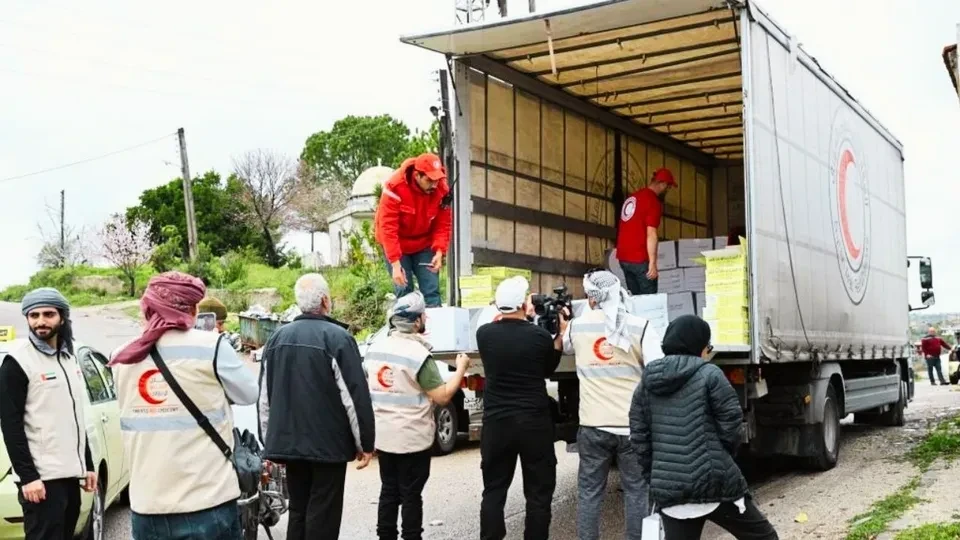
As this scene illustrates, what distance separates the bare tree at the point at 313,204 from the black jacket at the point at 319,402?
4396 cm

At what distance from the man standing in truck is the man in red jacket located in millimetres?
21434

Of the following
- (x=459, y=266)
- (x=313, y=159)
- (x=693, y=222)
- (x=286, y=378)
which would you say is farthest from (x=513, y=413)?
(x=313, y=159)

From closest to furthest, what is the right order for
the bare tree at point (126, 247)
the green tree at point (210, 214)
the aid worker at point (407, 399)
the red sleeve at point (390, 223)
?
1. the aid worker at point (407, 399)
2. the red sleeve at point (390, 223)
3. the bare tree at point (126, 247)
4. the green tree at point (210, 214)

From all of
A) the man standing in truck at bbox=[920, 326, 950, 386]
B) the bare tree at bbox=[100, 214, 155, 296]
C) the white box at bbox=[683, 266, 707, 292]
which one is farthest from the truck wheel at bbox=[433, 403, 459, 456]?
the bare tree at bbox=[100, 214, 155, 296]

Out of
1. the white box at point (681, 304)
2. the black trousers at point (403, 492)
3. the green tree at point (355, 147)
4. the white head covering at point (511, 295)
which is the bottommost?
the black trousers at point (403, 492)

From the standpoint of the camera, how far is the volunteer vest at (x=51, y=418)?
17.1 feet

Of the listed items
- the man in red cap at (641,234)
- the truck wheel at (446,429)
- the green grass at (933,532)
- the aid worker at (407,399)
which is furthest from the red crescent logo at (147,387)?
the truck wheel at (446,429)

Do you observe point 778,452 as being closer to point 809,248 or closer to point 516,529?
point 809,248

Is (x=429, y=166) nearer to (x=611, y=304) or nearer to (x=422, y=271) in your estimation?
(x=422, y=271)

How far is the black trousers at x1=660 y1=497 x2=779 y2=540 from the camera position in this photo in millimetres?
4758

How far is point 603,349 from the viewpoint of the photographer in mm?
6469

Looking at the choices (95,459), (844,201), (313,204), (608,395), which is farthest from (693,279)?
(313,204)

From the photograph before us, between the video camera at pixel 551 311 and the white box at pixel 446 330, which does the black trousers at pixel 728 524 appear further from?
the white box at pixel 446 330

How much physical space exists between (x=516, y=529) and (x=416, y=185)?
278 centimetres
